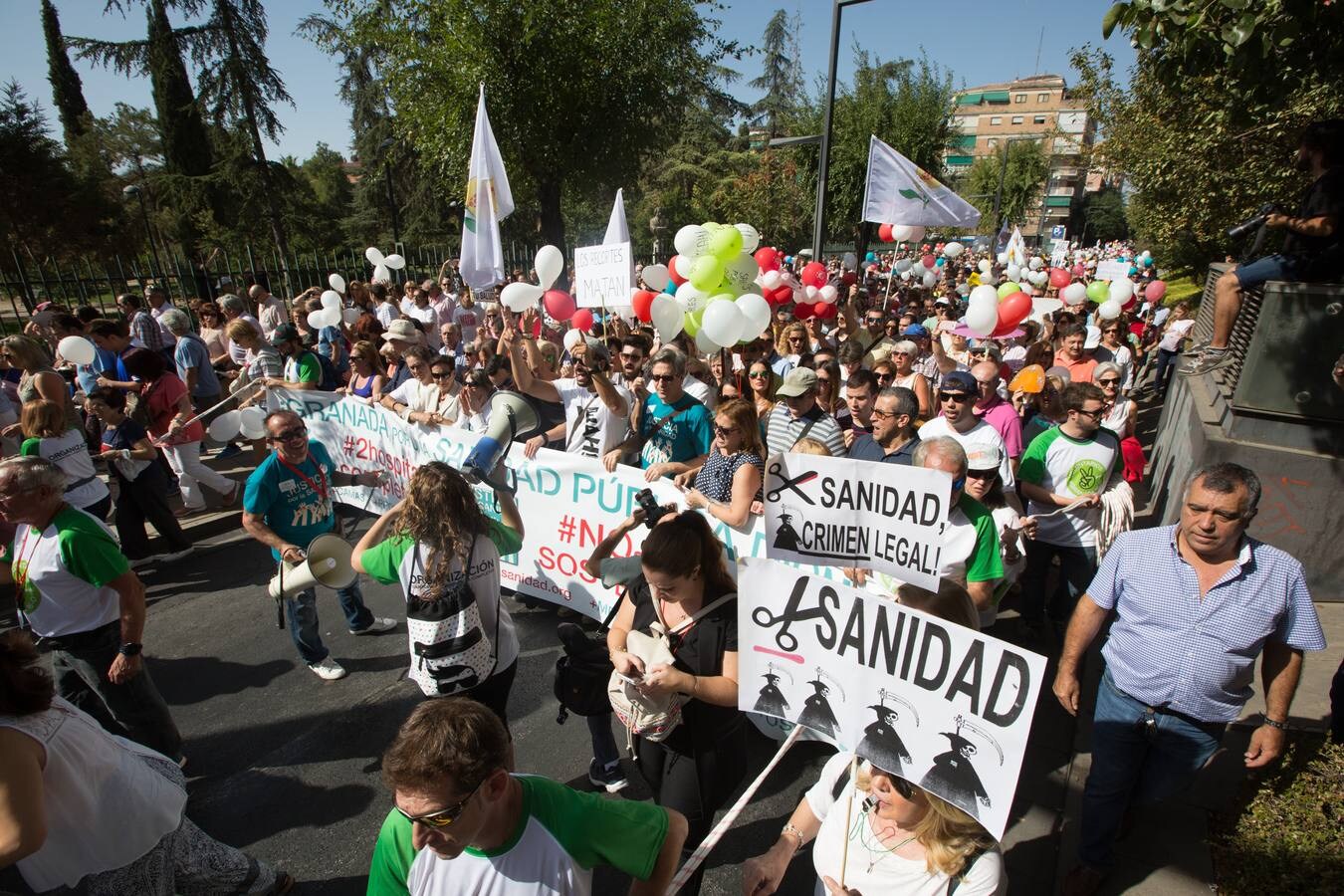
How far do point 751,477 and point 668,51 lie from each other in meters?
17.6

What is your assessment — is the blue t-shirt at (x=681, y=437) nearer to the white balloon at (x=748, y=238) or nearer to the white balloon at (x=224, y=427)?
the white balloon at (x=748, y=238)

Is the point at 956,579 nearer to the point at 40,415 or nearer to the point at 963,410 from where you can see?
the point at 963,410

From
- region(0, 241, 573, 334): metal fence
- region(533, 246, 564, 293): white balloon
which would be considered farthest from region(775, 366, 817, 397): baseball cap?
region(0, 241, 573, 334): metal fence

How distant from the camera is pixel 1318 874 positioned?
2324 millimetres

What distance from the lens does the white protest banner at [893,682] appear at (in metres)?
1.79

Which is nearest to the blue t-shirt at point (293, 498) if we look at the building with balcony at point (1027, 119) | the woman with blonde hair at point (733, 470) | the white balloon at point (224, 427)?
the white balloon at point (224, 427)

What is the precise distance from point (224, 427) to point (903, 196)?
7250 mm

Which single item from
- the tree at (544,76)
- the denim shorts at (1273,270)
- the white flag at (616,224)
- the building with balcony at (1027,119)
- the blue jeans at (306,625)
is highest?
the building with balcony at (1027,119)

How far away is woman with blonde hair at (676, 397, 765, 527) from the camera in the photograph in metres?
3.82

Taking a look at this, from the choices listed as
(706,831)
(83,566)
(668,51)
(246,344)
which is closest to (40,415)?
(83,566)

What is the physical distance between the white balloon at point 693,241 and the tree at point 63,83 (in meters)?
38.9

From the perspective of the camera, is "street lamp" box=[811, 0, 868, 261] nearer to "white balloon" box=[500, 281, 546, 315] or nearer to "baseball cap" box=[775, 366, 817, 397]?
"white balloon" box=[500, 281, 546, 315]

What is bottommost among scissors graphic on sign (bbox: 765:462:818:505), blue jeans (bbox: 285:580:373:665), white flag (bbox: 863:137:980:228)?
blue jeans (bbox: 285:580:373:665)

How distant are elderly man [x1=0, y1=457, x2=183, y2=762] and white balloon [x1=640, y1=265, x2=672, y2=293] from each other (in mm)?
6592
